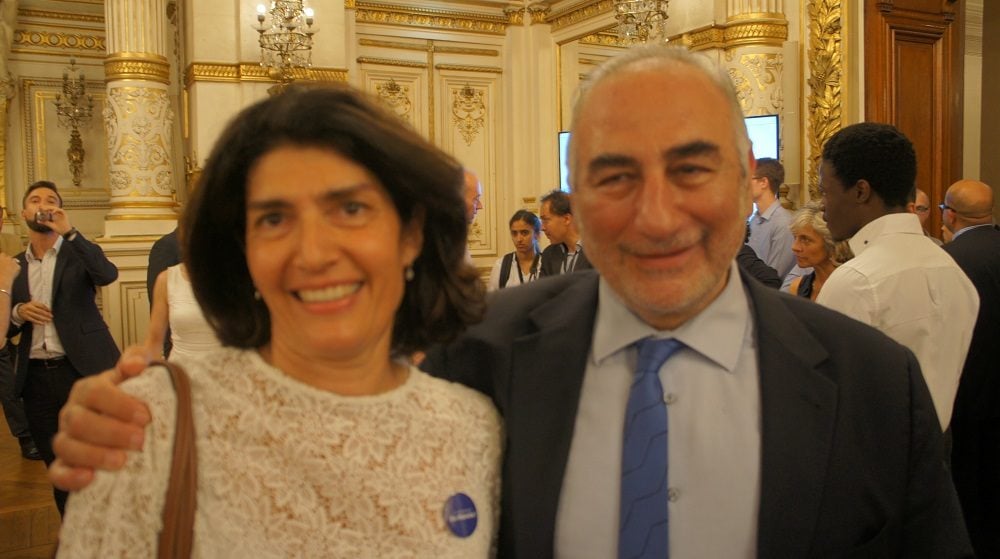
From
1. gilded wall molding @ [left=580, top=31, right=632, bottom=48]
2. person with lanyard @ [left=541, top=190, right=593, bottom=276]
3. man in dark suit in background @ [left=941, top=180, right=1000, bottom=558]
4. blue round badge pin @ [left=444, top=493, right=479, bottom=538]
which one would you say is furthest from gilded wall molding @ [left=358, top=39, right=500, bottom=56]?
blue round badge pin @ [left=444, top=493, right=479, bottom=538]

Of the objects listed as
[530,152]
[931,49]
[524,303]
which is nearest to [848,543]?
[524,303]

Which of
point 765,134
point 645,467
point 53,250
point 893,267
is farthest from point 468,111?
point 645,467

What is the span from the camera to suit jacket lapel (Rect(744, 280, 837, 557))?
58.7 inches

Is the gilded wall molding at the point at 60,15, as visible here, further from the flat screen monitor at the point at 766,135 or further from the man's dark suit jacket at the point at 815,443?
the man's dark suit jacket at the point at 815,443

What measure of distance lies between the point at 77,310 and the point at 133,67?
3.86 meters

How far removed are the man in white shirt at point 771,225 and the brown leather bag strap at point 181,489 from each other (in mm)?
4463

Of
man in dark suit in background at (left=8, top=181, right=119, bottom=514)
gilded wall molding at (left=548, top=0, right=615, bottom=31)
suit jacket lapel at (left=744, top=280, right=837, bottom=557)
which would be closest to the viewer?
suit jacket lapel at (left=744, top=280, right=837, bottom=557)

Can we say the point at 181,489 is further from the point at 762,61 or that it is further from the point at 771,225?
the point at 762,61

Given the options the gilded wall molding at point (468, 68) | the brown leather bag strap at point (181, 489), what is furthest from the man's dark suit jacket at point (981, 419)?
the gilded wall molding at point (468, 68)

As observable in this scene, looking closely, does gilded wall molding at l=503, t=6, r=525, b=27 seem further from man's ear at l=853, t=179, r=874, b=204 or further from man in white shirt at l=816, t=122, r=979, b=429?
man's ear at l=853, t=179, r=874, b=204

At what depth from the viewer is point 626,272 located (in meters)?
1.57

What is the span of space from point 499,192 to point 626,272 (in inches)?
363

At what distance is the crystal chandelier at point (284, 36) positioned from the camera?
7.63 metres

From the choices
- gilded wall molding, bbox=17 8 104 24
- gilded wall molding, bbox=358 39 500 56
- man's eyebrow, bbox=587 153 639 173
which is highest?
gilded wall molding, bbox=17 8 104 24
